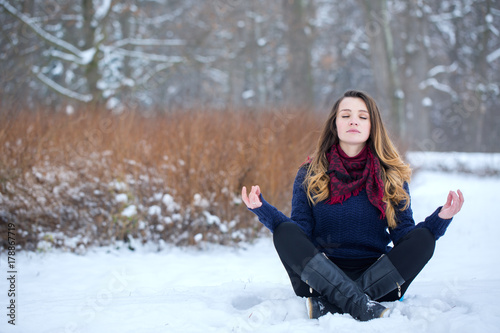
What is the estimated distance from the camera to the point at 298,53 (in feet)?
32.0

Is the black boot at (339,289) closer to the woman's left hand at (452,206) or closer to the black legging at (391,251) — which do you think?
the black legging at (391,251)

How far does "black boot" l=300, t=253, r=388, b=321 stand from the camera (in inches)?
74.7

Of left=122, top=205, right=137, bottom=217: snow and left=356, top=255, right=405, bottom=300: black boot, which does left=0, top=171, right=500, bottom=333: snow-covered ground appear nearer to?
left=356, top=255, right=405, bottom=300: black boot

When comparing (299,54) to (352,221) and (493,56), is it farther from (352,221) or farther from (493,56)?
(493,56)

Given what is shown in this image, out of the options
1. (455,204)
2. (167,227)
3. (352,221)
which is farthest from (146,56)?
(455,204)

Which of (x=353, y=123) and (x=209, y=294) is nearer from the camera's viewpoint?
(x=353, y=123)

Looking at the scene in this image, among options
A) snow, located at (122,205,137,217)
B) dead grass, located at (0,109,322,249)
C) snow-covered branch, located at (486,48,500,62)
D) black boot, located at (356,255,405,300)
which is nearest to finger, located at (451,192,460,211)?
black boot, located at (356,255,405,300)

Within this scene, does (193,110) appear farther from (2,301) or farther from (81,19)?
(81,19)

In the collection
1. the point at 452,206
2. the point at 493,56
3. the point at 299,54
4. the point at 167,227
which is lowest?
the point at 167,227

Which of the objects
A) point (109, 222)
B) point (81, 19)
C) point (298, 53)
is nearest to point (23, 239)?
point (109, 222)

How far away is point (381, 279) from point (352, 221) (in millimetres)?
343

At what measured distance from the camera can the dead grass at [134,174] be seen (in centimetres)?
366

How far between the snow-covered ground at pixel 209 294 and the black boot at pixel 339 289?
64mm

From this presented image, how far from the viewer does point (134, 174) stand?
393 centimetres
